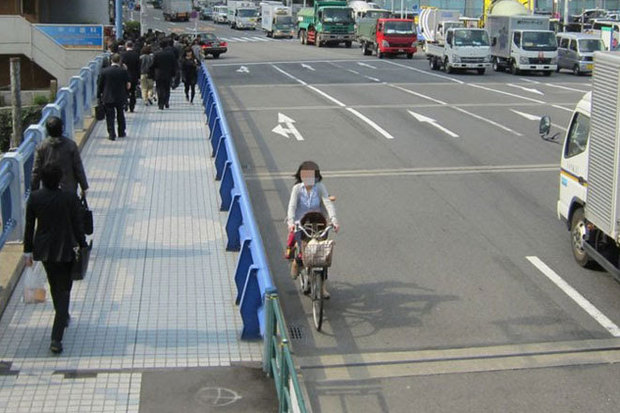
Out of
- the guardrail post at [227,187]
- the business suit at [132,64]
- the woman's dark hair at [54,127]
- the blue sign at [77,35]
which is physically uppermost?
the blue sign at [77,35]

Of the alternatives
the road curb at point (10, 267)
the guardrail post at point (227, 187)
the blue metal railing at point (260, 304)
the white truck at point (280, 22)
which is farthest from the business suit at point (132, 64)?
the white truck at point (280, 22)

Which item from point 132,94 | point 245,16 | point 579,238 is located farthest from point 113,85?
point 245,16

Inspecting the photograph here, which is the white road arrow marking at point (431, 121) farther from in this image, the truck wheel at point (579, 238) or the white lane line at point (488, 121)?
the truck wheel at point (579, 238)

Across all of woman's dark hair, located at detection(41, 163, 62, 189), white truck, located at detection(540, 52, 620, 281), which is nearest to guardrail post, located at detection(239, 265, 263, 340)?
woman's dark hair, located at detection(41, 163, 62, 189)

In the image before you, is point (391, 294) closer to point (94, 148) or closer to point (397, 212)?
point (397, 212)

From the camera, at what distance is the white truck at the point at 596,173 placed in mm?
10508

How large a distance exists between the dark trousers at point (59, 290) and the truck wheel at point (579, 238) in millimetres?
6512

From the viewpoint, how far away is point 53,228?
8.45m

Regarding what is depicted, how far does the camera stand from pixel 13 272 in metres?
10.7

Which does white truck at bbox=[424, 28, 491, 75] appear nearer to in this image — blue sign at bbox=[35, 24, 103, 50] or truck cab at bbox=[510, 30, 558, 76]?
truck cab at bbox=[510, 30, 558, 76]

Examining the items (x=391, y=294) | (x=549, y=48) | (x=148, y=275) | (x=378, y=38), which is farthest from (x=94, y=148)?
(x=378, y=38)

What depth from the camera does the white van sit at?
43.9 meters

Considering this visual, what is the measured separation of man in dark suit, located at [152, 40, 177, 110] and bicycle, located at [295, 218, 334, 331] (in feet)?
45.5

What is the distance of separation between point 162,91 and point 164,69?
165cm
